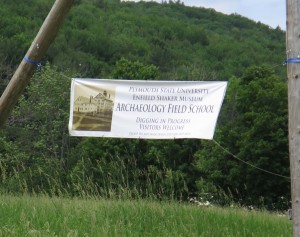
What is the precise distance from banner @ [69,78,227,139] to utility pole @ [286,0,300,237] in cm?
138

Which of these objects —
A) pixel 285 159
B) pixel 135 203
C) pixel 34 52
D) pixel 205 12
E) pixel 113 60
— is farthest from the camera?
pixel 205 12

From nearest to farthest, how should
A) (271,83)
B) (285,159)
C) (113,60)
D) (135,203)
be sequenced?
(135,203) < (285,159) < (271,83) < (113,60)

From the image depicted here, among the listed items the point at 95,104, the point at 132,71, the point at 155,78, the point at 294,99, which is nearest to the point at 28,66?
the point at 95,104

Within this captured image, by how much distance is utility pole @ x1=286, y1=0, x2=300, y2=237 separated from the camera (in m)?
3.96

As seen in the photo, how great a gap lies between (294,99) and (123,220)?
2.24 metres

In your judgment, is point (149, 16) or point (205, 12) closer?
point (149, 16)

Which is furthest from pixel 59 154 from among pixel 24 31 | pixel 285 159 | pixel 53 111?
pixel 24 31

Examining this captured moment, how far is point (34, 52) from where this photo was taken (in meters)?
5.23

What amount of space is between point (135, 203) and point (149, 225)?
1.84 ft

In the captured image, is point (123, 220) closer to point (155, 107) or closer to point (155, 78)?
point (155, 107)

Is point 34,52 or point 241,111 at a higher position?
point 34,52

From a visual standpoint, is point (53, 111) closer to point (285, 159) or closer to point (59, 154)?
point (59, 154)

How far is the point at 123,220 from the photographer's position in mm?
5609

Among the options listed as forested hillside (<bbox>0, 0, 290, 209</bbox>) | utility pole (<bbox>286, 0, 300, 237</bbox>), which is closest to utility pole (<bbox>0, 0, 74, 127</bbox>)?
forested hillside (<bbox>0, 0, 290, 209</bbox>)
